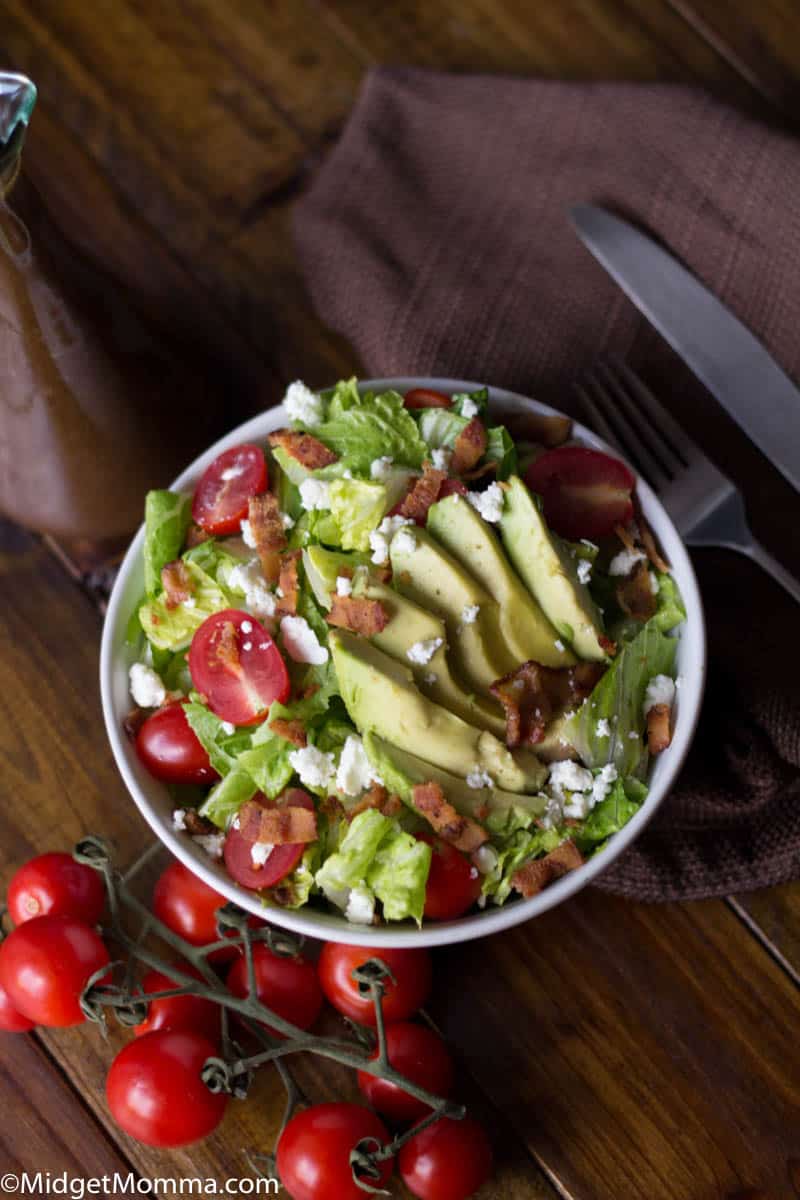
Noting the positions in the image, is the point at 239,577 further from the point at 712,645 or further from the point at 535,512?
the point at 712,645

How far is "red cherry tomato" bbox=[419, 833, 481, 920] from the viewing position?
68.8 inches

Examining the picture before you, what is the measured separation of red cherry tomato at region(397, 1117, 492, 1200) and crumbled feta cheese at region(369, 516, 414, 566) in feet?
2.89

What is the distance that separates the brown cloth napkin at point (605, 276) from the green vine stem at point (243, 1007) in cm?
47

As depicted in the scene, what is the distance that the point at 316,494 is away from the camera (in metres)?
1.84

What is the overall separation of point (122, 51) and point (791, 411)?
A: 1550 mm

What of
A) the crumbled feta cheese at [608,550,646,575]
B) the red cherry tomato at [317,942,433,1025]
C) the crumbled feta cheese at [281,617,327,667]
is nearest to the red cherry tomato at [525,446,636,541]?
the crumbled feta cheese at [608,550,646,575]

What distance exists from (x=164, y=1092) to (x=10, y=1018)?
1.06 feet

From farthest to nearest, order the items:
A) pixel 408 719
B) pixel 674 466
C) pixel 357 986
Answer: pixel 674 466, pixel 357 986, pixel 408 719

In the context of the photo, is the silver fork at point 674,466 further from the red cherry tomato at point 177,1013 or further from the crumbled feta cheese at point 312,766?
the red cherry tomato at point 177,1013

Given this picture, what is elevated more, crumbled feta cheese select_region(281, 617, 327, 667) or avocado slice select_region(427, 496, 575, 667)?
avocado slice select_region(427, 496, 575, 667)

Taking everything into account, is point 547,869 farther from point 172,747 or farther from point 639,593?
point 172,747

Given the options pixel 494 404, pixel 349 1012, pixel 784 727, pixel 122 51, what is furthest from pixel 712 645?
pixel 122 51

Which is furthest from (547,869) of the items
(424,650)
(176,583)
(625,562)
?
(176,583)

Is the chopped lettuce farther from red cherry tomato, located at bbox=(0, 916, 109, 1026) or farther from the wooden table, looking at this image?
red cherry tomato, located at bbox=(0, 916, 109, 1026)
